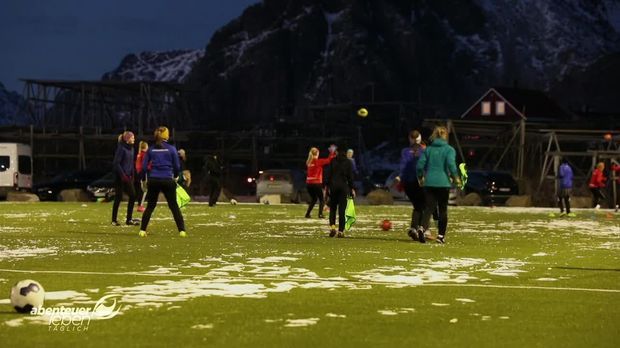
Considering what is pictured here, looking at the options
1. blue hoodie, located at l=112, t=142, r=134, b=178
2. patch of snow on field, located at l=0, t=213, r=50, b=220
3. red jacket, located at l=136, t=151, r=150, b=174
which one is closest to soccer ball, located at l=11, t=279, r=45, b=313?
blue hoodie, located at l=112, t=142, r=134, b=178

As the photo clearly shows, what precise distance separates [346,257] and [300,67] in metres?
146

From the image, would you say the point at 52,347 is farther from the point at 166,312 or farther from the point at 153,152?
the point at 153,152

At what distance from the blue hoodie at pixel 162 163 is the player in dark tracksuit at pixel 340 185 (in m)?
3.03

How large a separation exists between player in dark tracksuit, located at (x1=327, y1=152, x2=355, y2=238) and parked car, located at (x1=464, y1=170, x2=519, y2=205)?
24.5 meters

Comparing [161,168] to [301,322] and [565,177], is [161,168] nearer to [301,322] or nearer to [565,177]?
[301,322]

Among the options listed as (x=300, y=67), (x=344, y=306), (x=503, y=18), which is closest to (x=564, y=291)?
(x=344, y=306)

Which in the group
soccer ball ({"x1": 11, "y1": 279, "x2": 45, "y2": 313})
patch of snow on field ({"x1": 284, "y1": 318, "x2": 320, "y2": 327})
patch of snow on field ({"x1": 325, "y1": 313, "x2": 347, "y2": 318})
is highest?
soccer ball ({"x1": 11, "y1": 279, "x2": 45, "y2": 313})

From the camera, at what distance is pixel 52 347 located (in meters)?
7.25

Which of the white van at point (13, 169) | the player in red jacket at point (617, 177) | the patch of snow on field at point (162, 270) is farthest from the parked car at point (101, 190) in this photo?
the patch of snow on field at point (162, 270)

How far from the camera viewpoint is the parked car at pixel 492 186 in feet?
144

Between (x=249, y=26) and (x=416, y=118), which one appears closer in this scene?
(x=416, y=118)

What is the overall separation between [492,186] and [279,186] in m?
9.11

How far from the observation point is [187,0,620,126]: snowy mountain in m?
155

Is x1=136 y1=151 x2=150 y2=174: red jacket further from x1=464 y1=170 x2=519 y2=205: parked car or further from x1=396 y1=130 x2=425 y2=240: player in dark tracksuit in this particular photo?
x1=464 y1=170 x2=519 y2=205: parked car
